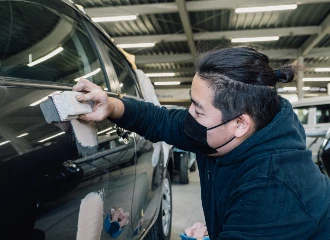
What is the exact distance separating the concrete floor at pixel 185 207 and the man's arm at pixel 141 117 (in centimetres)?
201

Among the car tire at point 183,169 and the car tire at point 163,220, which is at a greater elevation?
the car tire at point 163,220

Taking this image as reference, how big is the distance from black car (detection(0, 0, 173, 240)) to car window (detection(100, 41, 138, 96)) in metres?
0.08

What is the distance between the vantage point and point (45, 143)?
94 centimetres

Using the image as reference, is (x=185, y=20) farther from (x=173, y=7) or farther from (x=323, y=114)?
(x=323, y=114)

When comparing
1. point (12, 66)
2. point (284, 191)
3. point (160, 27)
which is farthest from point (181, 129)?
point (160, 27)

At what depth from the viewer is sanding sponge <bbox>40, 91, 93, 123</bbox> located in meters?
0.98

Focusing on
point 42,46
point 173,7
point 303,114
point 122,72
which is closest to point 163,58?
point 173,7

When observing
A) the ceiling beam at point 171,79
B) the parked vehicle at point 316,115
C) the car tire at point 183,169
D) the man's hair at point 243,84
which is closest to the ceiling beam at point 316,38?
the parked vehicle at point 316,115

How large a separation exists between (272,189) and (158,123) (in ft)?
2.46

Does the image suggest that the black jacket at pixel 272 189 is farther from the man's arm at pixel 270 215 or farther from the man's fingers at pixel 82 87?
the man's fingers at pixel 82 87

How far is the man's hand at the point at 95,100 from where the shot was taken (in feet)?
3.86

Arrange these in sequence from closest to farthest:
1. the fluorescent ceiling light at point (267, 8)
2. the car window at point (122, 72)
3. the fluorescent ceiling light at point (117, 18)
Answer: the car window at point (122, 72) < the fluorescent ceiling light at point (267, 8) < the fluorescent ceiling light at point (117, 18)

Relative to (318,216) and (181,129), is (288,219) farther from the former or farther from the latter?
(181,129)

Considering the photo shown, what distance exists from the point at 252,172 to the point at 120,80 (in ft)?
4.02
